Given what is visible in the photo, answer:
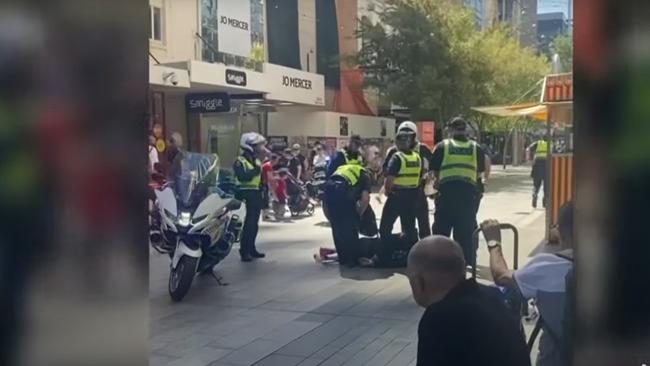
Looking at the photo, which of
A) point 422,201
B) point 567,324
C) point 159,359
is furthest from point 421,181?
point 567,324

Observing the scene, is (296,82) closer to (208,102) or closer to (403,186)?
(208,102)

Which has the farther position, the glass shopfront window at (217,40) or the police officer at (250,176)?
the glass shopfront window at (217,40)

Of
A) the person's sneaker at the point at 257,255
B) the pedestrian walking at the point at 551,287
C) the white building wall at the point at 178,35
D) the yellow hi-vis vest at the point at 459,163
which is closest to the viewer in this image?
the pedestrian walking at the point at 551,287

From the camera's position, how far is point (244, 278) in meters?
7.21

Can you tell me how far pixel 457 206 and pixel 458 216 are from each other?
0.30 ft

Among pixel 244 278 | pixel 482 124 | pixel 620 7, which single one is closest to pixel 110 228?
pixel 620 7

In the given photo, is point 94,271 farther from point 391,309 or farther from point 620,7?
point 391,309

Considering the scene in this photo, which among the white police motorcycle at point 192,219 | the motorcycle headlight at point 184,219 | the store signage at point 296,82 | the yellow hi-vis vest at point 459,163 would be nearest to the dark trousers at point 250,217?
the white police motorcycle at point 192,219

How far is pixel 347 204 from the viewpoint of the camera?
7.44 meters

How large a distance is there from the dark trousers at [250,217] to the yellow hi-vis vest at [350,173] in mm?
1010

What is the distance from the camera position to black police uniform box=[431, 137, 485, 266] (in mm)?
6770

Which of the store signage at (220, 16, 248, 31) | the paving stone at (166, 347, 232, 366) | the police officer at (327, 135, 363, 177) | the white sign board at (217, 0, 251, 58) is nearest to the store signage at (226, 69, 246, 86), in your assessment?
the white sign board at (217, 0, 251, 58)

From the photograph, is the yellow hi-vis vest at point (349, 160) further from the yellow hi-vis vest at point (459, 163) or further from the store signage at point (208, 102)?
the store signage at point (208, 102)

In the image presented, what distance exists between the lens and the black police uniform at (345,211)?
743cm
